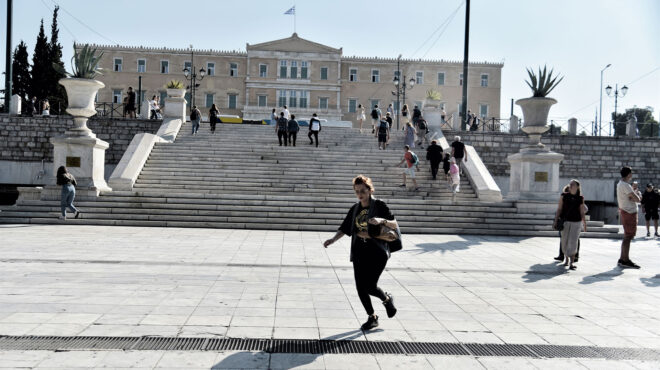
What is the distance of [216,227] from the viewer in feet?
45.6

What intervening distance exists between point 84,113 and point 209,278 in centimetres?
1109

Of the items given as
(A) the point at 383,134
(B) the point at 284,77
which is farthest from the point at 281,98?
(A) the point at 383,134

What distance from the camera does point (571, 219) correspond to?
29.9ft

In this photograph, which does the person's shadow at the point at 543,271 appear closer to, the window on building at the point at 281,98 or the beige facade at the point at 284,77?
the beige facade at the point at 284,77

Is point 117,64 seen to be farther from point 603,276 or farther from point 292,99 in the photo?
point 603,276

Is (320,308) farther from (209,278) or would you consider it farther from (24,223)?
(24,223)

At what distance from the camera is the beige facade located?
5722 centimetres

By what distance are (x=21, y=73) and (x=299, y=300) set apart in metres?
49.2

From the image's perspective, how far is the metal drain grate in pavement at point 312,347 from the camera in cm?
416

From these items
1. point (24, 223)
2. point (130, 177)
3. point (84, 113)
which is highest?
point (84, 113)

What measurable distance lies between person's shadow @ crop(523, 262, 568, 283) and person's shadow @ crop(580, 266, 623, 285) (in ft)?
1.48

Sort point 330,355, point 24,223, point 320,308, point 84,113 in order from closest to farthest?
point 330,355 → point 320,308 → point 24,223 → point 84,113

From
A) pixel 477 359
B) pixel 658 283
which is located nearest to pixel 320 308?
pixel 477 359

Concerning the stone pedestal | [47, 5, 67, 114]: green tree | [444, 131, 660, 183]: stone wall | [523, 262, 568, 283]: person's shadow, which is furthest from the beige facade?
[523, 262, 568, 283]: person's shadow
